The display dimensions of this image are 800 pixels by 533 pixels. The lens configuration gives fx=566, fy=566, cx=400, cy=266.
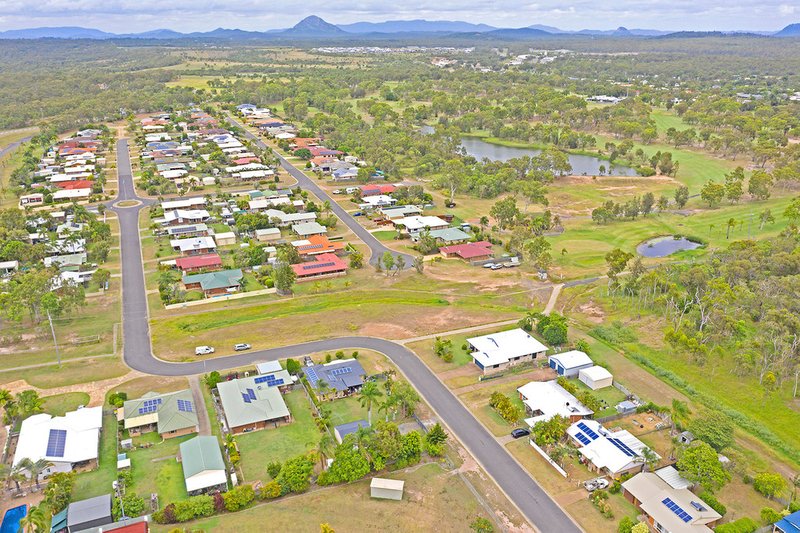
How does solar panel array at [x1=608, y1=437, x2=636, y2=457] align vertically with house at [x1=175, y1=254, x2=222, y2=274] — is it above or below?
above

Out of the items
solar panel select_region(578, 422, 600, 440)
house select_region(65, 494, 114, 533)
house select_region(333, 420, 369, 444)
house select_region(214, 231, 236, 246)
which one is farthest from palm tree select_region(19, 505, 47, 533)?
house select_region(214, 231, 236, 246)

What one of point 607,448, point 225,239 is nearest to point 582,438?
point 607,448

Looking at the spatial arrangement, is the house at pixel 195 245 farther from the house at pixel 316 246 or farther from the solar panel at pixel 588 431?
the solar panel at pixel 588 431

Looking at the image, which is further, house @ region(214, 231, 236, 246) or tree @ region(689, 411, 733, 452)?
house @ region(214, 231, 236, 246)

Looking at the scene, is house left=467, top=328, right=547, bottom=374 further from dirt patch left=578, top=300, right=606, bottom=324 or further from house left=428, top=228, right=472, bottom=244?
house left=428, top=228, right=472, bottom=244

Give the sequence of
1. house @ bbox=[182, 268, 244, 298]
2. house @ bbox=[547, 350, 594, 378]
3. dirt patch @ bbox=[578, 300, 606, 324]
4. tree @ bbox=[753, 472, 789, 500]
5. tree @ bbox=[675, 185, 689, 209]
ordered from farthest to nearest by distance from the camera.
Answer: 1. tree @ bbox=[675, 185, 689, 209]
2. house @ bbox=[182, 268, 244, 298]
3. dirt patch @ bbox=[578, 300, 606, 324]
4. house @ bbox=[547, 350, 594, 378]
5. tree @ bbox=[753, 472, 789, 500]

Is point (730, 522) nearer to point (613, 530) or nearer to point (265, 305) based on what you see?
point (613, 530)
